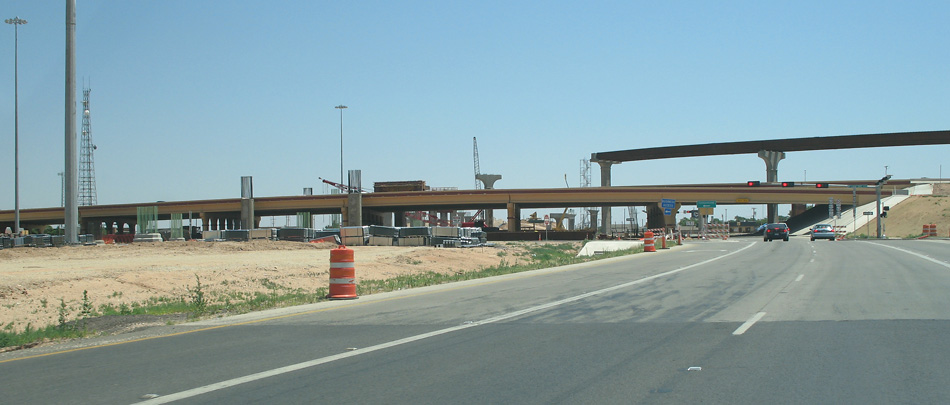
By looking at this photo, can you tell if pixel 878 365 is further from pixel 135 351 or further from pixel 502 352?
pixel 135 351

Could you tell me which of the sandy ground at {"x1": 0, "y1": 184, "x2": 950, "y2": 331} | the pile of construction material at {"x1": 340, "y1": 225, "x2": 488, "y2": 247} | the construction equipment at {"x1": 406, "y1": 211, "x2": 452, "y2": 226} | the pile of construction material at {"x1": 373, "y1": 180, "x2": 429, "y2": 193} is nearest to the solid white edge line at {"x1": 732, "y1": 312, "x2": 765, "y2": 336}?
the sandy ground at {"x1": 0, "y1": 184, "x2": 950, "y2": 331}

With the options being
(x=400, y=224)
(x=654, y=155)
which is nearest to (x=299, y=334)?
(x=400, y=224)

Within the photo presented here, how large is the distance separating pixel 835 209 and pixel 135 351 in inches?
3933

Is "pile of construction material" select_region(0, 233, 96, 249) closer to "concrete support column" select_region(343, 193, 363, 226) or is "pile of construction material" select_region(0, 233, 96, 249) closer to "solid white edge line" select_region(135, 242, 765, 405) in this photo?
"solid white edge line" select_region(135, 242, 765, 405)

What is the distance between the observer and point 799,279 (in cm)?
2033

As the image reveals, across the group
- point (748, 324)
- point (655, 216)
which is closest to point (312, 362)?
point (748, 324)

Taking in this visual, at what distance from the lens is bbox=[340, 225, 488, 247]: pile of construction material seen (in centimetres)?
5244

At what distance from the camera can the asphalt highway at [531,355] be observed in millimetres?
7215

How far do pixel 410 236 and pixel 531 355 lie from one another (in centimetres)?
4504

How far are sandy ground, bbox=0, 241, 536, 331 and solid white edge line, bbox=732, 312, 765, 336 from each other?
1200 cm

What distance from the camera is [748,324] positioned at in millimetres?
11508

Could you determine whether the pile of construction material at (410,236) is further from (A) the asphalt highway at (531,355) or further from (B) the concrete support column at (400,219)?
(B) the concrete support column at (400,219)

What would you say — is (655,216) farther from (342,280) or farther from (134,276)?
(342,280)

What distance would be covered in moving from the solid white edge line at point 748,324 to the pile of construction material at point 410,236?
39.1 metres
